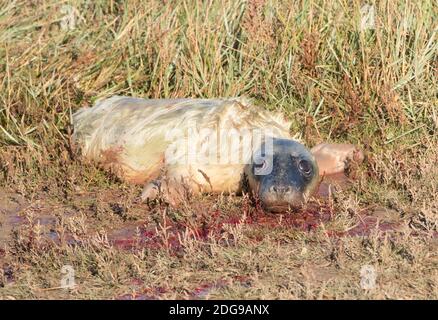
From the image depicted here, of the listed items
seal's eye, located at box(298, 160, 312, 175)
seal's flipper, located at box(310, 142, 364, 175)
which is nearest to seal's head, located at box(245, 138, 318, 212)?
seal's eye, located at box(298, 160, 312, 175)

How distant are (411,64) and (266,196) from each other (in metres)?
2.51

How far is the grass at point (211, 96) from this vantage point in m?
5.38

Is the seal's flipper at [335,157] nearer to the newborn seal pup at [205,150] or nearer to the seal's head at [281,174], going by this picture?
the newborn seal pup at [205,150]

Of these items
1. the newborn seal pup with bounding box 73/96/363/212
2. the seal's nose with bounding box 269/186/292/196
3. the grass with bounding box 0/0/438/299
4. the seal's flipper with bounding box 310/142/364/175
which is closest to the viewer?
the grass with bounding box 0/0/438/299

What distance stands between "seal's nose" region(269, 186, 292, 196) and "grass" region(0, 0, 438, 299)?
18 cm

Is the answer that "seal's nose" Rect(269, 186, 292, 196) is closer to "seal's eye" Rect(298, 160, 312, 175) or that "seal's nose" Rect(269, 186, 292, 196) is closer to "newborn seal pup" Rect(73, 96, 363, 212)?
"newborn seal pup" Rect(73, 96, 363, 212)

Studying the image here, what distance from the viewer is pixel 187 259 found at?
Result: 541cm

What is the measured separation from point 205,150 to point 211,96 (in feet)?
4.27

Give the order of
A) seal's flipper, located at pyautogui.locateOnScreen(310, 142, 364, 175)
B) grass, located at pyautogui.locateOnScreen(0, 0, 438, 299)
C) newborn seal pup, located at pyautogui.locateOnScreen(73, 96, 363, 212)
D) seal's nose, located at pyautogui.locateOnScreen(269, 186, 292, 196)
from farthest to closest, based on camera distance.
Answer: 1. seal's flipper, located at pyautogui.locateOnScreen(310, 142, 364, 175)
2. newborn seal pup, located at pyautogui.locateOnScreen(73, 96, 363, 212)
3. seal's nose, located at pyautogui.locateOnScreen(269, 186, 292, 196)
4. grass, located at pyautogui.locateOnScreen(0, 0, 438, 299)

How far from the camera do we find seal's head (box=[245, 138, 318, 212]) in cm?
644

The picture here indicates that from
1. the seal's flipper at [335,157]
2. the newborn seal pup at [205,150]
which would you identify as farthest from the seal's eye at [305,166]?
the seal's flipper at [335,157]
